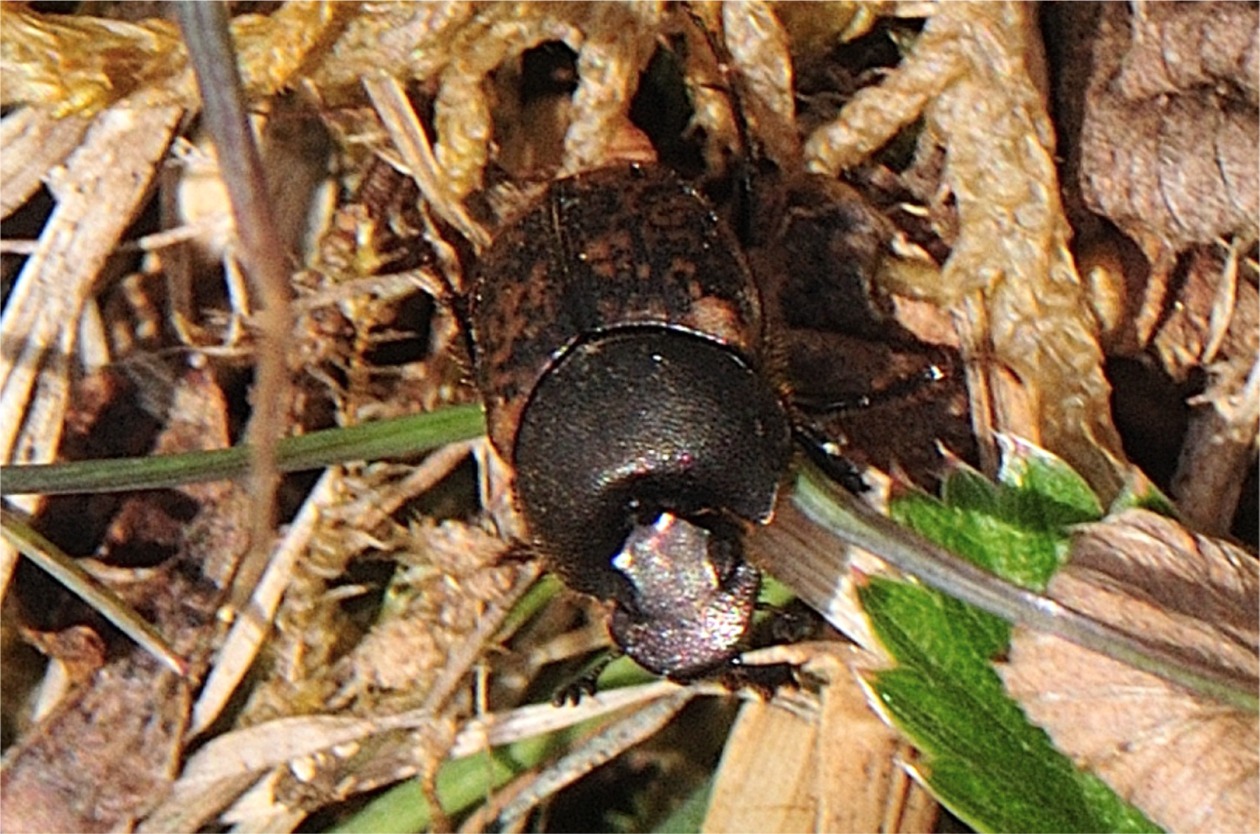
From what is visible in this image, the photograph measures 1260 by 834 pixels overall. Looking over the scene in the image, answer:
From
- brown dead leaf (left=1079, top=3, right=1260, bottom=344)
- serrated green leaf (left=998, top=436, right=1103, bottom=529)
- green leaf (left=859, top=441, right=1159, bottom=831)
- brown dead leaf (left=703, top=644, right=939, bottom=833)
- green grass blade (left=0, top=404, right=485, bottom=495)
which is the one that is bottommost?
brown dead leaf (left=703, top=644, right=939, bottom=833)

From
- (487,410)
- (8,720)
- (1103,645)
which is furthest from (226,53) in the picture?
(8,720)

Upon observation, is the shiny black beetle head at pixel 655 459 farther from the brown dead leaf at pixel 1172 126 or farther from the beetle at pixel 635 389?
the brown dead leaf at pixel 1172 126

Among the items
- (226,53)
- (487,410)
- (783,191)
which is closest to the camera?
(226,53)

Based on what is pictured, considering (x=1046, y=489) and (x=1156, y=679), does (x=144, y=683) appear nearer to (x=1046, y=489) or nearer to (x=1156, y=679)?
(x=1046, y=489)

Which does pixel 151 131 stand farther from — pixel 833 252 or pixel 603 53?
pixel 833 252

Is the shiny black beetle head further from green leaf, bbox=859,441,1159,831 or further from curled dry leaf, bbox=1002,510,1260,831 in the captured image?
curled dry leaf, bbox=1002,510,1260,831

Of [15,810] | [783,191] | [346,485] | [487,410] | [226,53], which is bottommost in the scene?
[15,810]

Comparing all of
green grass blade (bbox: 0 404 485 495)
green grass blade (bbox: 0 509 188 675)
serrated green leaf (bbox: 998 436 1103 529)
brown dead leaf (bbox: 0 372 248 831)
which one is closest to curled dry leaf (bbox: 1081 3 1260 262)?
serrated green leaf (bbox: 998 436 1103 529)
